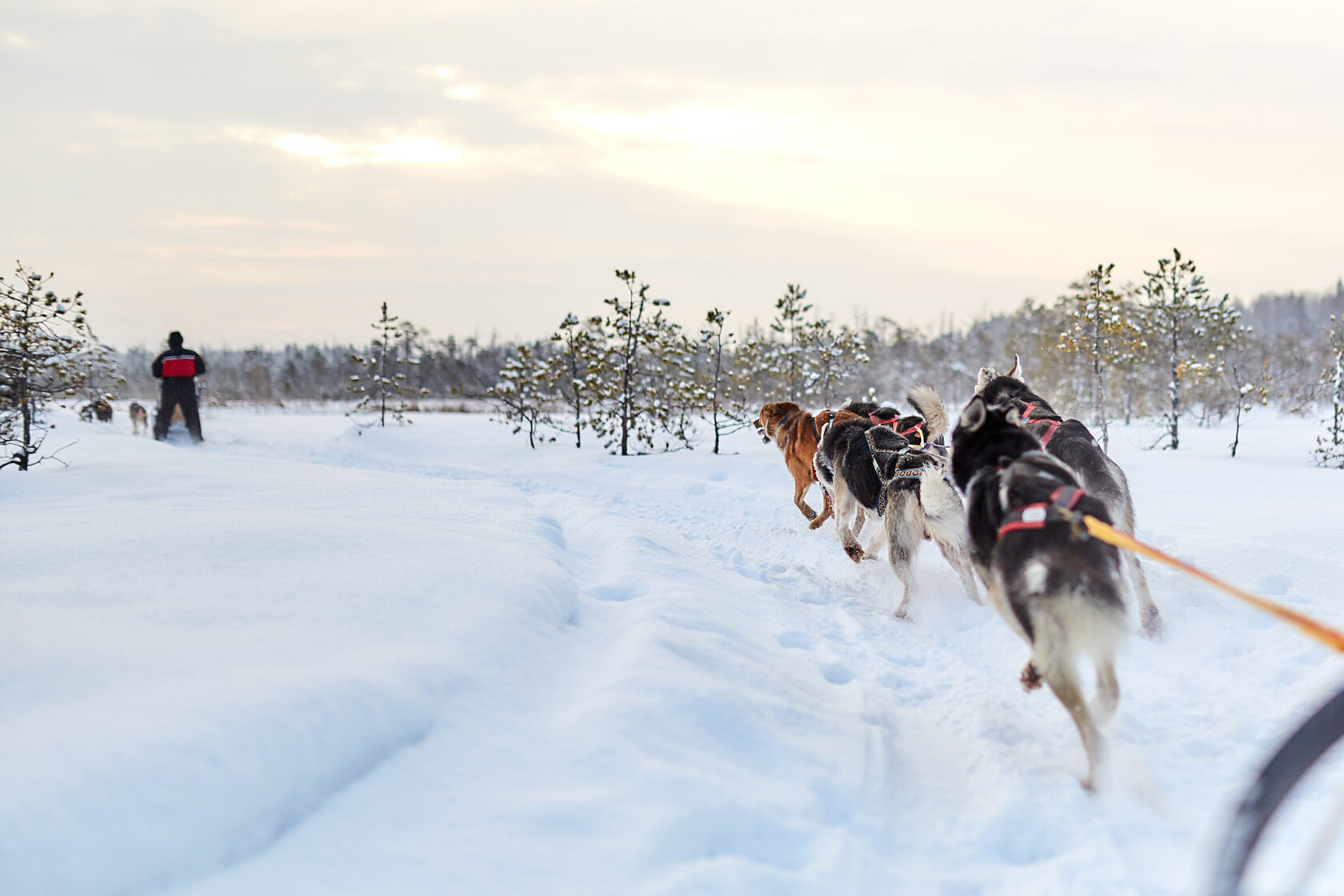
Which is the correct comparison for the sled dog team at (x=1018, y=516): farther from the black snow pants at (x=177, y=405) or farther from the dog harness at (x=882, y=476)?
the black snow pants at (x=177, y=405)

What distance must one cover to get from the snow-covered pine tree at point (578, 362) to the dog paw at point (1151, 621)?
10.3 metres

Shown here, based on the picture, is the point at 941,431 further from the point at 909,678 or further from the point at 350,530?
the point at 350,530

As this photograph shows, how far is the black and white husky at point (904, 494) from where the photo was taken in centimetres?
426

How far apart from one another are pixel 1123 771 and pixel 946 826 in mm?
808

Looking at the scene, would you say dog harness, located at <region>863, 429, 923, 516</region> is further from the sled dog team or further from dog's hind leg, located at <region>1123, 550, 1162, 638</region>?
dog's hind leg, located at <region>1123, 550, 1162, 638</region>

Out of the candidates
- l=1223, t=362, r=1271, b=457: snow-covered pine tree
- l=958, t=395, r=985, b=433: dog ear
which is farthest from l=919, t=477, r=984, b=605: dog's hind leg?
l=1223, t=362, r=1271, b=457: snow-covered pine tree

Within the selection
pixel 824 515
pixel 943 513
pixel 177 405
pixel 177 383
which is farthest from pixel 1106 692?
pixel 177 405

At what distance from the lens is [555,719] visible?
2562 mm

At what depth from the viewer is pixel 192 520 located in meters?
4.34

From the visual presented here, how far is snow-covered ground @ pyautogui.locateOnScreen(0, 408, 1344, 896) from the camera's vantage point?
72.4 inches

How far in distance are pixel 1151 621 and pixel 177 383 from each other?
589 inches

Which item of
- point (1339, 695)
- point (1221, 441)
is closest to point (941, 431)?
point (1339, 695)

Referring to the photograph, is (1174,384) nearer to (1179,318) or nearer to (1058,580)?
(1179,318)

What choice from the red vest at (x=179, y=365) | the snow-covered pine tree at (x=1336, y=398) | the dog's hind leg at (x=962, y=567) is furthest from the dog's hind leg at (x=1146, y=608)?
the red vest at (x=179, y=365)
